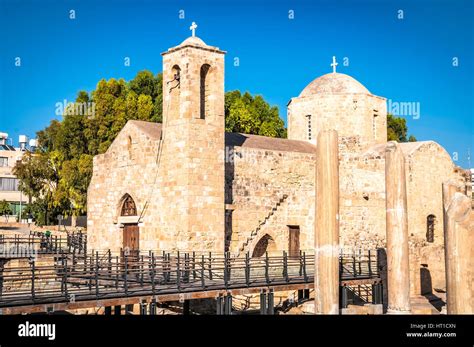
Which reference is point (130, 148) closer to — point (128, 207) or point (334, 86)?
point (128, 207)

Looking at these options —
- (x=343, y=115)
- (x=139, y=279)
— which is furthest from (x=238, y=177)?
(x=343, y=115)

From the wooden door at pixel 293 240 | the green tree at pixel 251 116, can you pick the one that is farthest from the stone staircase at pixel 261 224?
the green tree at pixel 251 116

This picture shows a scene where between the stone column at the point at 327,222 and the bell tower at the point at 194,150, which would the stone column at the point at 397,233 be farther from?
the bell tower at the point at 194,150

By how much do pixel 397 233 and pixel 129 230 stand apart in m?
11.3

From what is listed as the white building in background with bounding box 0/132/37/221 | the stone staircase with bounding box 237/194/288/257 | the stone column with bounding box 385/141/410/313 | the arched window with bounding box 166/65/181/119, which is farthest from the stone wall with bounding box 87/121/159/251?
the white building in background with bounding box 0/132/37/221

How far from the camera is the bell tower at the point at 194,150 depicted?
20344 mm

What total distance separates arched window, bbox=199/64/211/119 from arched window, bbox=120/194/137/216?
434 cm

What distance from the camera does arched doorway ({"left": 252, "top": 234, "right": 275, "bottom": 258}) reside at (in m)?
23.8

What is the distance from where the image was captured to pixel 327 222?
39.5ft

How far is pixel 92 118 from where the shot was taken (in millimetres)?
36000

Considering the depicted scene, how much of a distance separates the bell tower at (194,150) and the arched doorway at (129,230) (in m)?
2.36

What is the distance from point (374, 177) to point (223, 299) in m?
12.1

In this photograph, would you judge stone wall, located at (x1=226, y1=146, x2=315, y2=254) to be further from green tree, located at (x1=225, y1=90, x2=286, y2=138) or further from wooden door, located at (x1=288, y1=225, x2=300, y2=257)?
green tree, located at (x1=225, y1=90, x2=286, y2=138)
